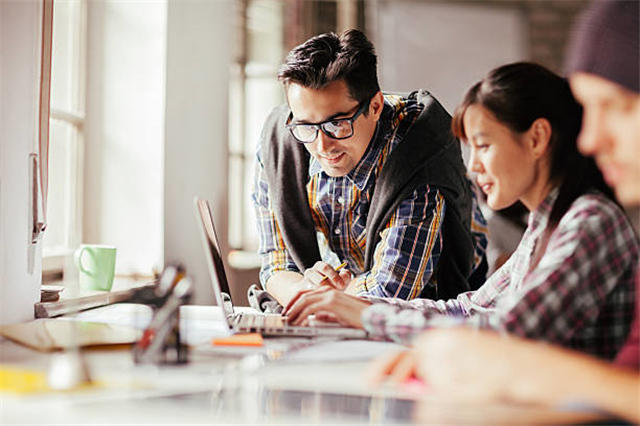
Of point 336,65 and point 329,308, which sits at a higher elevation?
point 336,65

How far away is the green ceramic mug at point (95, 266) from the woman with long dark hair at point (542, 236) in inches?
21.5

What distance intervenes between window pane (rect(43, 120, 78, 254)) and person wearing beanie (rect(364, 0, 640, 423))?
1.74 meters

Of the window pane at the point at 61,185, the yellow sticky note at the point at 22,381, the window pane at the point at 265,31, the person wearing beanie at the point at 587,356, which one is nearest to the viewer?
the person wearing beanie at the point at 587,356

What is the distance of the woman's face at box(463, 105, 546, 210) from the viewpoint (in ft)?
3.55

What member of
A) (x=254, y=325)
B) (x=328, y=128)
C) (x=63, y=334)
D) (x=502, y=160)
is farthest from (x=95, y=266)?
(x=502, y=160)

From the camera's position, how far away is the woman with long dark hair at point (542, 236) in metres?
0.89

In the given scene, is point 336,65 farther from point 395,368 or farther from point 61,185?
point 61,185

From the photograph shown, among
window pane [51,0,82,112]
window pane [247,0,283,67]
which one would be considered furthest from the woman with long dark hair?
window pane [247,0,283,67]

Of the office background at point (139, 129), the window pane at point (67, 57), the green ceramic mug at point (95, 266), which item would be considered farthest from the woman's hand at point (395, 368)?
the window pane at point (67, 57)

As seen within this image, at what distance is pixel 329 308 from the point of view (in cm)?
127

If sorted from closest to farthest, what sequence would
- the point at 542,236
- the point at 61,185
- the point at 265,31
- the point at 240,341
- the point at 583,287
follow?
the point at 583,287 < the point at 542,236 < the point at 240,341 < the point at 61,185 < the point at 265,31

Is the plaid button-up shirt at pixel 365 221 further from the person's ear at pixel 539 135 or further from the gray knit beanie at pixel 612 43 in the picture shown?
the gray knit beanie at pixel 612 43

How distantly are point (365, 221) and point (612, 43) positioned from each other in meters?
1.07

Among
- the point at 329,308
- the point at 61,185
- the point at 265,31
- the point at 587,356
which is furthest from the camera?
the point at 265,31
